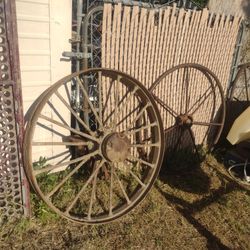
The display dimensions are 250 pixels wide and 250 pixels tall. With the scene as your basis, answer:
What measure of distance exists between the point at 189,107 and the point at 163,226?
6.14 ft

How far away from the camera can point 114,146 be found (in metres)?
3.58

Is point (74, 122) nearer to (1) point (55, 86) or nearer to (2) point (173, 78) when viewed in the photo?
(1) point (55, 86)

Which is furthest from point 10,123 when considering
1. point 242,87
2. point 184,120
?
point 242,87

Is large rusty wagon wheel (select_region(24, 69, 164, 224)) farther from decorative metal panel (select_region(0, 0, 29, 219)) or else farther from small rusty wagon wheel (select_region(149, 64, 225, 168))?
small rusty wagon wheel (select_region(149, 64, 225, 168))

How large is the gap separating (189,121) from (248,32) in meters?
2.92

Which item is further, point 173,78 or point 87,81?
point 173,78

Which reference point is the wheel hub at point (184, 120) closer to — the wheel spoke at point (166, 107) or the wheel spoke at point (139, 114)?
the wheel spoke at point (166, 107)

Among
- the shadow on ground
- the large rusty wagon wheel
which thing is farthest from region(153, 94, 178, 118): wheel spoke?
the shadow on ground

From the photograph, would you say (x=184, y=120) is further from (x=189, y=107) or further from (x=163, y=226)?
(x=163, y=226)

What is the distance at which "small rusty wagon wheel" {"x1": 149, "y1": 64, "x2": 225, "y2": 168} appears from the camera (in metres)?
4.50

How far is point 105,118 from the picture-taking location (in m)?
3.95

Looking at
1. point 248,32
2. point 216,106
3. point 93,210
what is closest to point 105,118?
point 93,210

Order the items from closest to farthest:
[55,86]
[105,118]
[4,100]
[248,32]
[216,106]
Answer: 1. [4,100]
2. [55,86]
3. [105,118]
4. [216,106]
5. [248,32]

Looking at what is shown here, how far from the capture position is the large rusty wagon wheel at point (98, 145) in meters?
3.58
